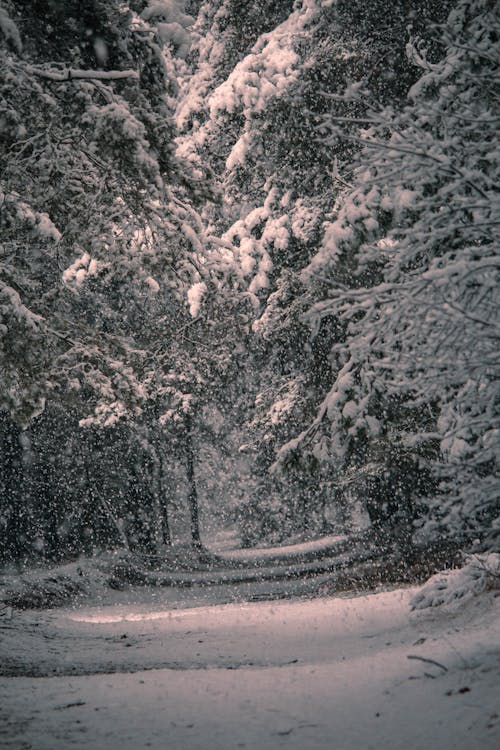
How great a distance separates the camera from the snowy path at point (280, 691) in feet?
12.3

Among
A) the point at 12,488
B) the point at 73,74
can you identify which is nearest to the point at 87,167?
the point at 73,74

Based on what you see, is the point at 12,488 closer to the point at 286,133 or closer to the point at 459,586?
the point at 286,133

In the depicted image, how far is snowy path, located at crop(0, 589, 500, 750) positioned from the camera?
3.75 metres

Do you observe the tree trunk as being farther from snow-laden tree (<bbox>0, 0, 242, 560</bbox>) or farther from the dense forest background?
snow-laden tree (<bbox>0, 0, 242, 560</bbox>)

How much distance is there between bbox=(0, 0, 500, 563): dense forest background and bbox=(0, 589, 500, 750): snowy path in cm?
110

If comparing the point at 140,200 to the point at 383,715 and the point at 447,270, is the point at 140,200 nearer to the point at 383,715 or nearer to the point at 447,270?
the point at 447,270

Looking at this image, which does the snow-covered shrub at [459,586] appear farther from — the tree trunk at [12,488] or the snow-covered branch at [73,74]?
the tree trunk at [12,488]

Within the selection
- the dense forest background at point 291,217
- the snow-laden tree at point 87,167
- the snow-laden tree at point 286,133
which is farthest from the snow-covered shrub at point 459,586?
the snow-laden tree at point 87,167

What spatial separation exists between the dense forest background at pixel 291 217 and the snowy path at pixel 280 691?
1.10m

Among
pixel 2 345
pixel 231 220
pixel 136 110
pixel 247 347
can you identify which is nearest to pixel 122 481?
pixel 247 347

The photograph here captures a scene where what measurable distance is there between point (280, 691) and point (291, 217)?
8.98 m

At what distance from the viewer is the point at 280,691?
478 cm

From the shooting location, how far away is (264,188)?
41.3 ft

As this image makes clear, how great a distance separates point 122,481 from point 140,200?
20180mm
